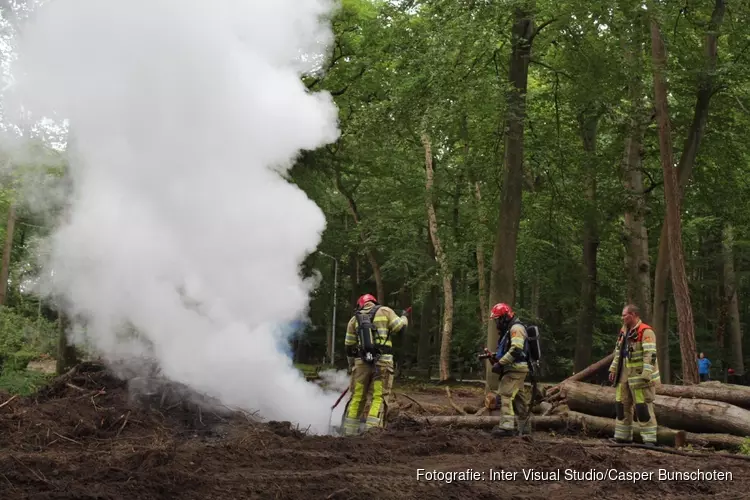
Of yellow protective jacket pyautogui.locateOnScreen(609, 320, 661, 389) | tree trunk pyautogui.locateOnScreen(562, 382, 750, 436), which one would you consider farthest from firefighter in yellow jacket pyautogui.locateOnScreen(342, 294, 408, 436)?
tree trunk pyautogui.locateOnScreen(562, 382, 750, 436)

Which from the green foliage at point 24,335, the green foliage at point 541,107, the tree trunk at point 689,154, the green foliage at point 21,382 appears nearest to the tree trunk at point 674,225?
the green foliage at point 541,107

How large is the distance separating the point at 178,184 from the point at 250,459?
517 cm

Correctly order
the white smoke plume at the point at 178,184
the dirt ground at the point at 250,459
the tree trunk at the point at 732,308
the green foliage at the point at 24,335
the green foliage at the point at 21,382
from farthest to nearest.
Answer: the tree trunk at the point at 732,308 < the green foliage at the point at 24,335 < the green foliage at the point at 21,382 < the white smoke plume at the point at 178,184 < the dirt ground at the point at 250,459

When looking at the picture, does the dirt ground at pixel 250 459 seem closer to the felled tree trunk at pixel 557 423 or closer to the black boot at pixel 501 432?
the black boot at pixel 501 432

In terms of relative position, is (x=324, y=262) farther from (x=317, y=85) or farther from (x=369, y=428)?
(x=369, y=428)

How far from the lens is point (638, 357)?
965 cm

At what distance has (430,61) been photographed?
44.5ft

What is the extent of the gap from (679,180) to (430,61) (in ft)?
21.2

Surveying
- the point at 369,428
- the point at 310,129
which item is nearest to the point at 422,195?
the point at 310,129

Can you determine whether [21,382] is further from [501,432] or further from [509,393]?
[509,393]

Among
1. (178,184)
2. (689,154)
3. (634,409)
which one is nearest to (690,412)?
(634,409)

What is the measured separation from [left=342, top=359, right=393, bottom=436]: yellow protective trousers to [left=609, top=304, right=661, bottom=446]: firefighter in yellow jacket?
10.7ft

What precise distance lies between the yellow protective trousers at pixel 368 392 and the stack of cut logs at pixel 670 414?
1.97m

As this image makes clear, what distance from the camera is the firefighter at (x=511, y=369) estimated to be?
1003 centimetres
